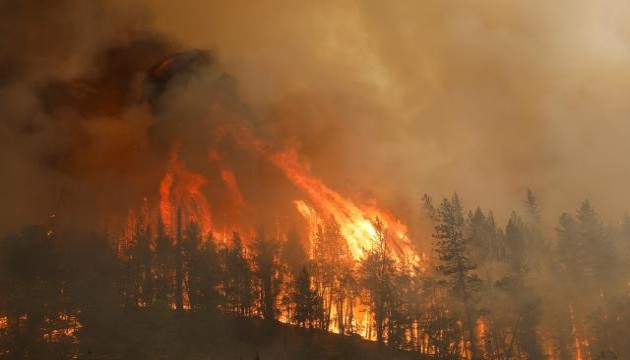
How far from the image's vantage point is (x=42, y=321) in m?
79.9

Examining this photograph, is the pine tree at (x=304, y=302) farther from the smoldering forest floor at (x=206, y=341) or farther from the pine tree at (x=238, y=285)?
the pine tree at (x=238, y=285)

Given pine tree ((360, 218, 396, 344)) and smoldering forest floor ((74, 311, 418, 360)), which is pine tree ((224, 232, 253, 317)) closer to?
smoldering forest floor ((74, 311, 418, 360))

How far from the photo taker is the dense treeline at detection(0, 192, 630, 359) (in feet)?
230

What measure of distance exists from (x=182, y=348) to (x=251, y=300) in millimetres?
18795

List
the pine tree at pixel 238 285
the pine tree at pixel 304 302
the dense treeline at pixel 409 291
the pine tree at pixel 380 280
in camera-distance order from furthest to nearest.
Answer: the pine tree at pixel 238 285 → the pine tree at pixel 304 302 → the pine tree at pixel 380 280 → the dense treeline at pixel 409 291

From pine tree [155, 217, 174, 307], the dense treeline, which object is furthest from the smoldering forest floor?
pine tree [155, 217, 174, 307]

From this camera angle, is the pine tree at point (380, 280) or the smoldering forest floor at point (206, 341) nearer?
the smoldering forest floor at point (206, 341)

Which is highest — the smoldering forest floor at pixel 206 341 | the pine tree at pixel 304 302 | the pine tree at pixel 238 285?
the pine tree at pixel 238 285

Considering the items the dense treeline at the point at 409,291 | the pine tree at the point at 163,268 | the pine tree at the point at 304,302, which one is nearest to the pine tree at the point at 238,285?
the dense treeline at the point at 409,291

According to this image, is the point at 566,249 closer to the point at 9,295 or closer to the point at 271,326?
the point at 271,326

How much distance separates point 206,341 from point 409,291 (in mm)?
31148

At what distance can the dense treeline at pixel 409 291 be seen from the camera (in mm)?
70000

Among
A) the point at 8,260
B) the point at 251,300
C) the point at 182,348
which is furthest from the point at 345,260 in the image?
the point at 8,260

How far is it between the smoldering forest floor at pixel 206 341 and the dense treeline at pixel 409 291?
5.17 feet
